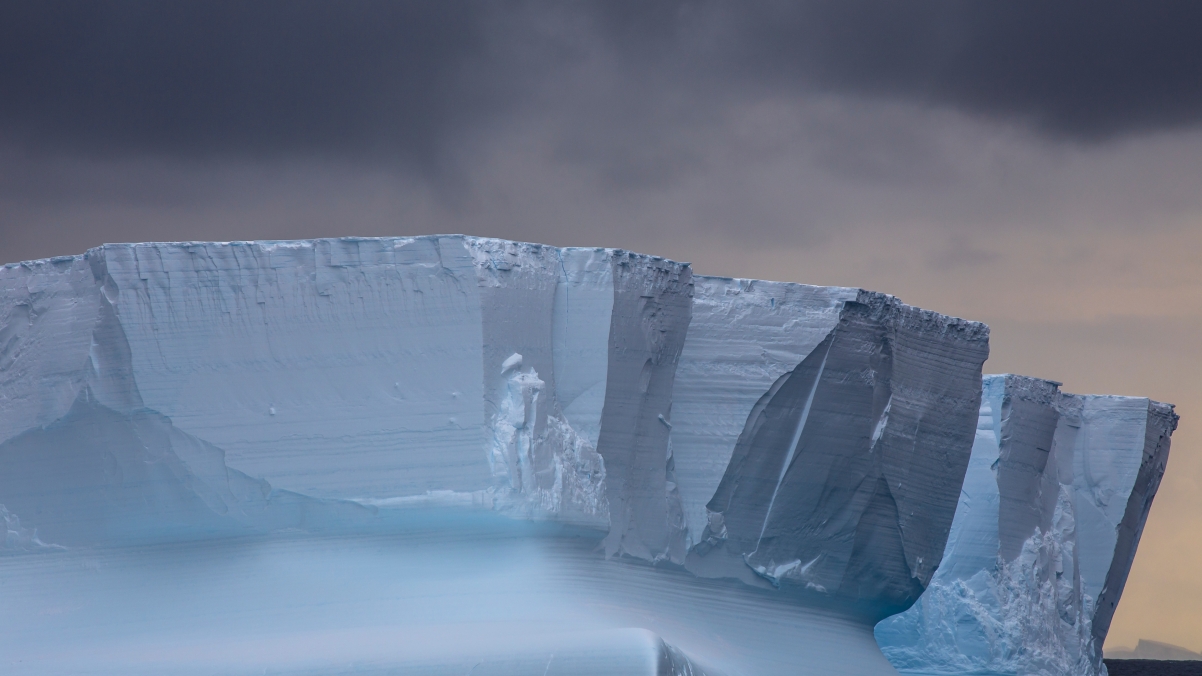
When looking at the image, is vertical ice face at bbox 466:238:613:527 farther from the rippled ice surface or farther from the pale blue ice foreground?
the rippled ice surface

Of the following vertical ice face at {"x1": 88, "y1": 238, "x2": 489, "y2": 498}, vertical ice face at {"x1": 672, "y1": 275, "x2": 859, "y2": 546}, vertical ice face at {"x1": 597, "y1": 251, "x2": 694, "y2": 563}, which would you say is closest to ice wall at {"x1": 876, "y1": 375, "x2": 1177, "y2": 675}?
vertical ice face at {"x1": 672, "y1": 275, "x2": 859, "y2": 546}

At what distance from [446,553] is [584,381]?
1559 mm

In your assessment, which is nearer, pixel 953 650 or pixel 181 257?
pixel 181 257

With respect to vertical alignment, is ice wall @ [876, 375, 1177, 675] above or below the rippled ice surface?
below

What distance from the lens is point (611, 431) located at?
34.9 ft

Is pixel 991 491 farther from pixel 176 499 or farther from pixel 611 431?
pixel 176 499

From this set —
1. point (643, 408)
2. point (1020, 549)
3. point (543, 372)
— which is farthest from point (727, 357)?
point (1020, 549)

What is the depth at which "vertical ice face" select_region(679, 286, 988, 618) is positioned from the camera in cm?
1159

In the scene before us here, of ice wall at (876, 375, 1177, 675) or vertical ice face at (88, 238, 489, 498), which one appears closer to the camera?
vertical ice face at (88, 238, 489, 498)

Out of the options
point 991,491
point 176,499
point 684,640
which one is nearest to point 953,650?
point 991,491

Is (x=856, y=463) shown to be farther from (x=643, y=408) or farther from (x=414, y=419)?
(x=414, y=419)

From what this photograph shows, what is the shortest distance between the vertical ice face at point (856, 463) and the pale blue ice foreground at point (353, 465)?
0.46 metres

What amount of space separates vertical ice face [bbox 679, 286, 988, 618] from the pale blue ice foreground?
0.46 m

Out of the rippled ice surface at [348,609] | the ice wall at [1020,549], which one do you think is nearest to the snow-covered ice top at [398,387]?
the rippled ice surface at [348,609]
